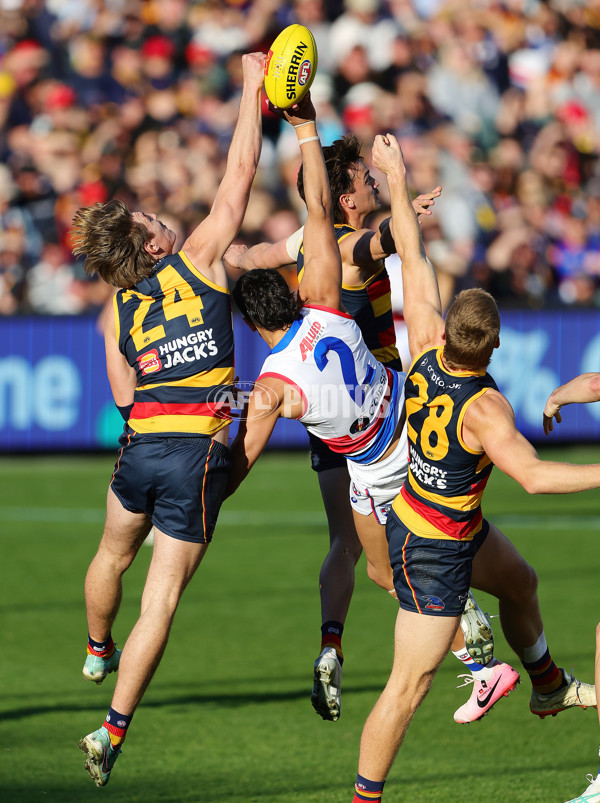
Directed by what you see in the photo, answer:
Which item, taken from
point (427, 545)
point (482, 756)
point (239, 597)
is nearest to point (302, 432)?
point (239, 597)

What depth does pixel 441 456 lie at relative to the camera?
5.09 metres

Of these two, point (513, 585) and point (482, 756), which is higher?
point (513, 585)

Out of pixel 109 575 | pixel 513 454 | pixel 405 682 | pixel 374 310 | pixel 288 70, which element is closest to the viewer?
pixel 513 454

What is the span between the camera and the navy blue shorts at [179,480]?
18.9 feet

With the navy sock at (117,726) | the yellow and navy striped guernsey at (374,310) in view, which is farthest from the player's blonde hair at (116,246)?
the navy sock at (117,726)

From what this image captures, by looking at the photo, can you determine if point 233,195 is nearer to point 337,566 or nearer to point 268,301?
point 268,301

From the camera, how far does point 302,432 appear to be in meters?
16.0

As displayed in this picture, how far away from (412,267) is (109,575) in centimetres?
222

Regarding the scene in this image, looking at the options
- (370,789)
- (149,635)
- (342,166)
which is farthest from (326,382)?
(370,789)

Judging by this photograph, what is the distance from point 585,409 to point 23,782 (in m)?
11.4

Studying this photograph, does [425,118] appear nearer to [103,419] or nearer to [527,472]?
[103,419]

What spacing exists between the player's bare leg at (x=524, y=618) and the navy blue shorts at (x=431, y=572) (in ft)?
1.42

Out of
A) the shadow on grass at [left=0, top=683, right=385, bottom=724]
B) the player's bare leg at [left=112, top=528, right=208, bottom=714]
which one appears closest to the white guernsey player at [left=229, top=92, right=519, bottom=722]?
the player's bare leg at [left=112, top=528, right=208, bottom=714]

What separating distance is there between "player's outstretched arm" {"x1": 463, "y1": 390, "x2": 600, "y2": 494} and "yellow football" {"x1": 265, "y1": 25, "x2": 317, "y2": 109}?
1.89 meters
